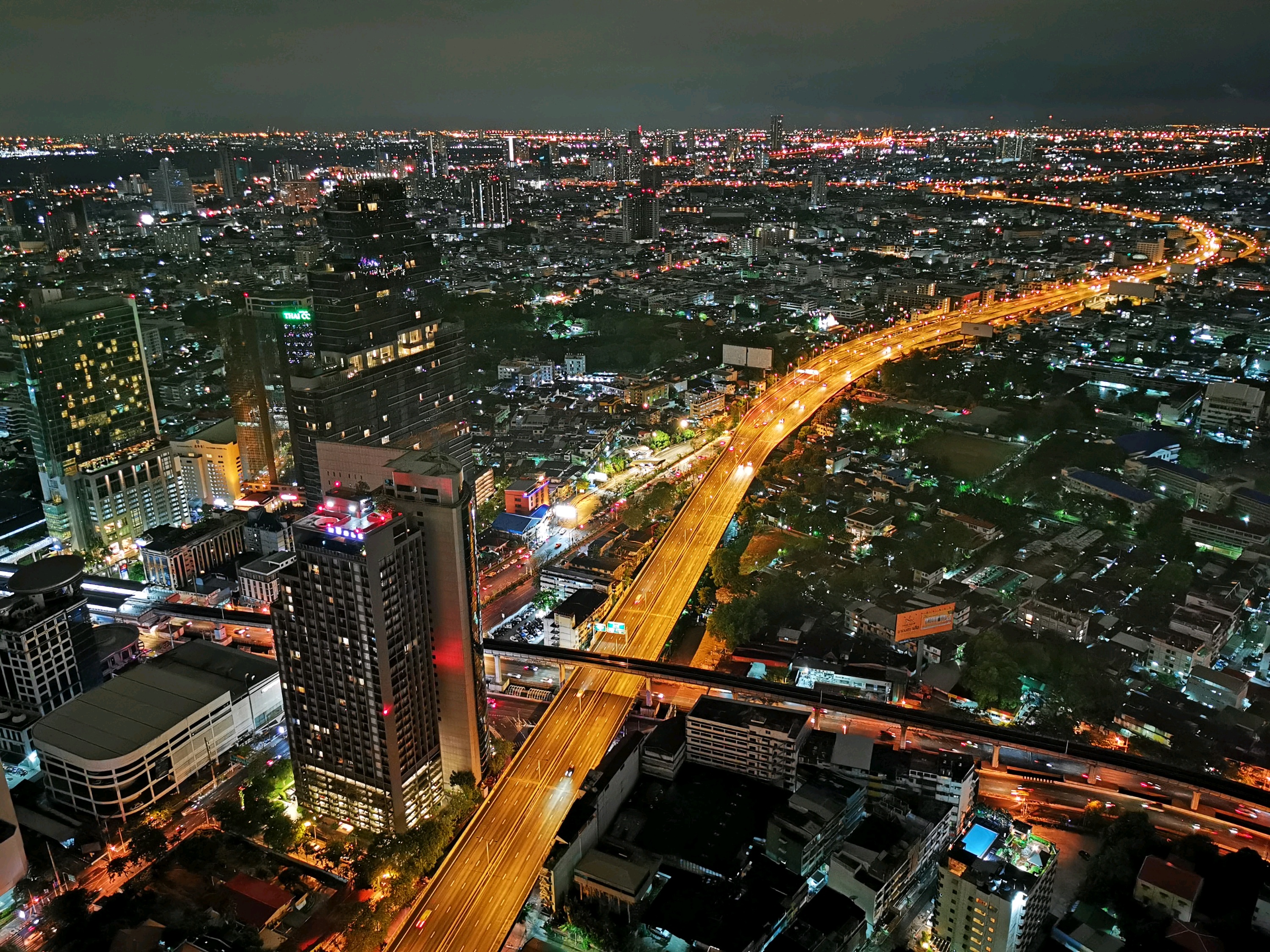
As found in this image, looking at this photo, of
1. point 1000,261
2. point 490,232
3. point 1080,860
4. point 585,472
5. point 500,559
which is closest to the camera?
point 1080,860

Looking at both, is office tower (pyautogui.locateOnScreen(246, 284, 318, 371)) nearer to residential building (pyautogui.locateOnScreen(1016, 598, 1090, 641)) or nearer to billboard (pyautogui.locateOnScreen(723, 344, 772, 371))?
residential building (pyautogui.locateOnScreen(1016, 598, 1090, 641))

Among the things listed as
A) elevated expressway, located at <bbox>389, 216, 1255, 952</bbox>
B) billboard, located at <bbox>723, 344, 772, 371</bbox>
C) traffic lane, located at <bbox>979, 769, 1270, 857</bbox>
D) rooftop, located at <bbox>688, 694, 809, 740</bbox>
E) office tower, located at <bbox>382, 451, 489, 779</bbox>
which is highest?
office tower, located at <bbox>382, 451, 489, 779</bbox>

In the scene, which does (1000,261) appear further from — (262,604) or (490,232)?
(262,604)

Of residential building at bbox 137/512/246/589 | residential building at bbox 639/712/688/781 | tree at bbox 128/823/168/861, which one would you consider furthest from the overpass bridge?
residential building at bbox 137/512/246/589

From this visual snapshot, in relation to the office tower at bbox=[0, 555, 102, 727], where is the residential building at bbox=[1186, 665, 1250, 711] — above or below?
below

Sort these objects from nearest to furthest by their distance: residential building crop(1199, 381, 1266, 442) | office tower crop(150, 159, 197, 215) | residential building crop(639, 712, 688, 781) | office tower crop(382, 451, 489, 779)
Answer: office tower crop(382, 451, 489, 779), residential building crop(639, 712, 688, 781), residential building crop(1199, 381, 1266, 442), office tower crop(150, 159, 197, 215)

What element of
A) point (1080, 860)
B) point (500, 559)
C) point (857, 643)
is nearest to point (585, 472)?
point (500, 559)
